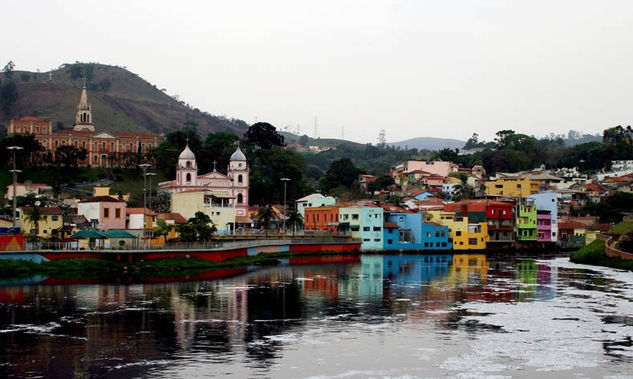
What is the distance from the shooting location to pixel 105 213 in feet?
232

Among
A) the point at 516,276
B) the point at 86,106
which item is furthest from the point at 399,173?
the point at 516,276

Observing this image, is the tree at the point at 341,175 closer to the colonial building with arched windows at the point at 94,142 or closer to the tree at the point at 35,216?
the colonial building with arched windows at the point at 94,142

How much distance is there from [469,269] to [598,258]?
13.2 metres

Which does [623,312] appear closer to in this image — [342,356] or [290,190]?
[342,356]

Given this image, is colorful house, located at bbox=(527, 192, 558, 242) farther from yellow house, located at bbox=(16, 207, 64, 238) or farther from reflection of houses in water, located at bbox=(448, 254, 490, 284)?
yellow house, located at bbox=(16, 207, 64, 238)

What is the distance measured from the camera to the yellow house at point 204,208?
80.4m

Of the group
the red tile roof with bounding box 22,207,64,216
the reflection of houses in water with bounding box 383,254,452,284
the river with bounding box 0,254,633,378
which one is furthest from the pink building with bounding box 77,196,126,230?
the reflection of houses in water with bounding box 383,254,452,284

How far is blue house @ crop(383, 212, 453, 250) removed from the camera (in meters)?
86.9

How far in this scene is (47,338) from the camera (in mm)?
29688

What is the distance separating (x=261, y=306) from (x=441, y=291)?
39.5ft

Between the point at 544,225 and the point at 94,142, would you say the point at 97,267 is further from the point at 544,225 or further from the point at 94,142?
the point at 94,142

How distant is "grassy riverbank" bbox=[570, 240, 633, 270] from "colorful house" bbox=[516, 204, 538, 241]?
706 inches

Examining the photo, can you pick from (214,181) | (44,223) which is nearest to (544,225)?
(214,181)

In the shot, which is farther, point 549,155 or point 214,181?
point 549,155
